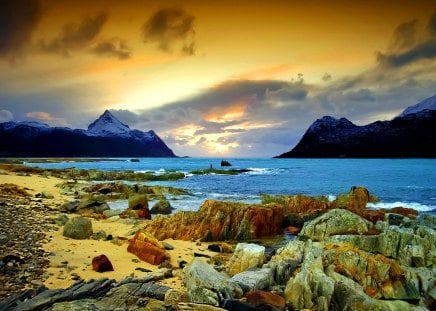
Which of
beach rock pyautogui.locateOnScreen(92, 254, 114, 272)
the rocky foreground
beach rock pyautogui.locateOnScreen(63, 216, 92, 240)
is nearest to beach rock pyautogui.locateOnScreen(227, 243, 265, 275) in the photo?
the rocky foreground

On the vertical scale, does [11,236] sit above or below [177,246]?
above

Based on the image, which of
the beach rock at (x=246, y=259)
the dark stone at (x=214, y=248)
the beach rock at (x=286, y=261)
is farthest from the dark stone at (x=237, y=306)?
the dark stone at (x=214, y=248)

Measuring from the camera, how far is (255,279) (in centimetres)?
1063

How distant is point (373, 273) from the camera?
1190cm

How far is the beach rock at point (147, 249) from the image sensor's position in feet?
45.0

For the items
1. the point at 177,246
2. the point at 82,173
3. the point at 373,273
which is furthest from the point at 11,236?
the point at 82,173

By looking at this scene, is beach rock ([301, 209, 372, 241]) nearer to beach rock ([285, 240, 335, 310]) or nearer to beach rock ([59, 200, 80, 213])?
beach rock ([285, 240, 335, 310])

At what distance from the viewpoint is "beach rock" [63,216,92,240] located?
53.2ft

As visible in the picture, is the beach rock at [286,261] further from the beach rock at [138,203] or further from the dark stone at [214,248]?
the beach rock at [138,203]

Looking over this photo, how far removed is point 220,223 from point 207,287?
1162cm

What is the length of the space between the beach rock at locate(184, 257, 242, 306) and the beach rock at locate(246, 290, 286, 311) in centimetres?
42

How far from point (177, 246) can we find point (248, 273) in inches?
265

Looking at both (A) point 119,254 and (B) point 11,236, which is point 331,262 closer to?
(A) point 119,254

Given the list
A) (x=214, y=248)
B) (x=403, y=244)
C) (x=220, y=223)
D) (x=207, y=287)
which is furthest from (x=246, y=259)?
(x=220, y=223)
